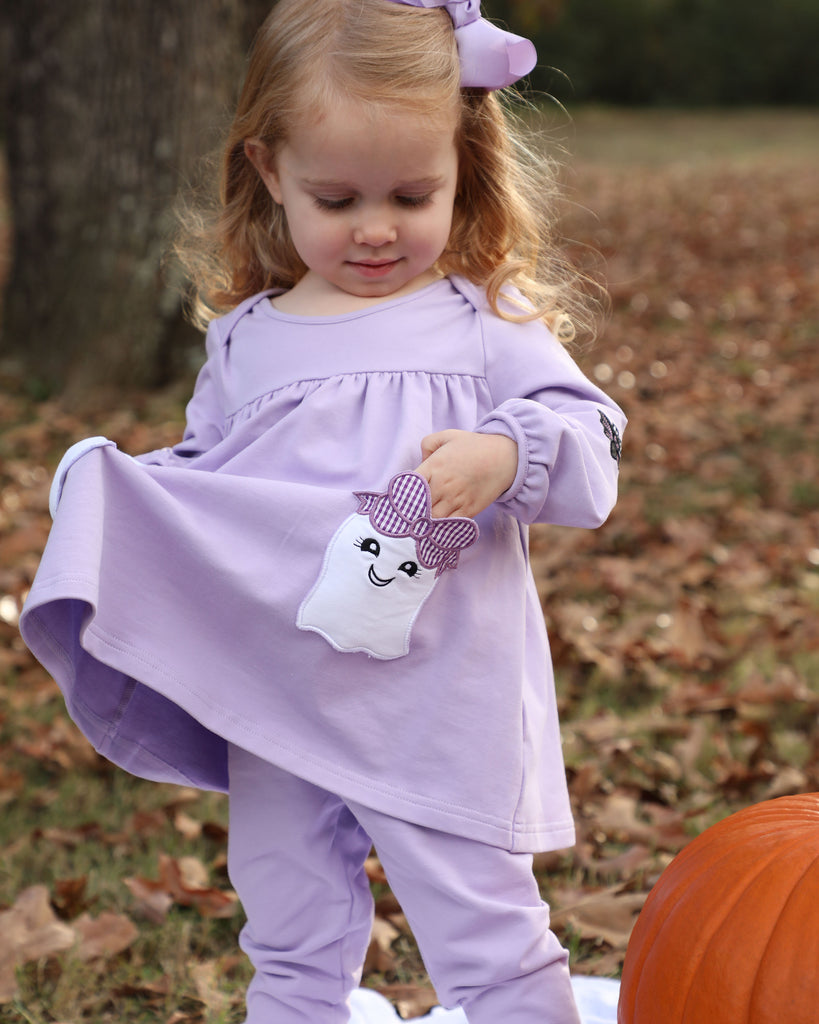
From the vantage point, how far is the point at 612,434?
197 centimetres

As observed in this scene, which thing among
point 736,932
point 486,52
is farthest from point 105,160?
point 736,932

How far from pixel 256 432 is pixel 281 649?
388 millimetres

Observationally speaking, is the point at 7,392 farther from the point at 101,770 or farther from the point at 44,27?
the point at 101,770

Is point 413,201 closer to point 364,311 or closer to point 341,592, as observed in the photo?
point 364,311

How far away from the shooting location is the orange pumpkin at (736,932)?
1.76 meters

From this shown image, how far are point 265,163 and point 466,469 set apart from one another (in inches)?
28.8

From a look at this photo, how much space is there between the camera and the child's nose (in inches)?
77.4

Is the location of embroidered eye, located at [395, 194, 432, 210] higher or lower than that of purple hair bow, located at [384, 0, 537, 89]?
lower

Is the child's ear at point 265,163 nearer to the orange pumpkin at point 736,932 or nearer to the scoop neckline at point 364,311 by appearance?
the scoop neckline at point 364,311

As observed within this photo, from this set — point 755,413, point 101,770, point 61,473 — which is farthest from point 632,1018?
point 755,413

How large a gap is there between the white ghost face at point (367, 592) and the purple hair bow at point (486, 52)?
78 cm

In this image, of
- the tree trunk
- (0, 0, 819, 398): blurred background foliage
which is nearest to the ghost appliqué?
(0, 0, 819, 398): blurred background foliage

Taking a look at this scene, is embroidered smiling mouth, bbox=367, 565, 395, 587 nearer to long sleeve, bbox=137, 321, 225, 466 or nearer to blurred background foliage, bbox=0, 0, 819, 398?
long sleeve, bbox=137, 321, 225, 466

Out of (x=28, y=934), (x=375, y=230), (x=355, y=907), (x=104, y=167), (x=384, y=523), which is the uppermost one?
(x=375, y=230)
